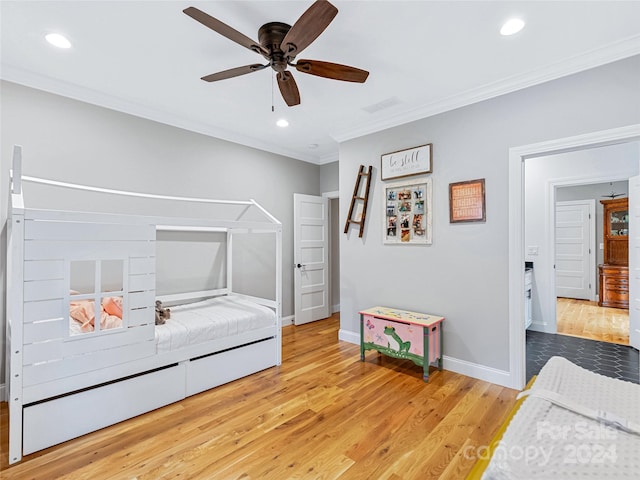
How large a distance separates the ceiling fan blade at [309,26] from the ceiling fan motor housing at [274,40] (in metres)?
0.07

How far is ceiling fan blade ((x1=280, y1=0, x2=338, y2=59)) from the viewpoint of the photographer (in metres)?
1.49

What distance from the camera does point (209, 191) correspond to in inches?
152

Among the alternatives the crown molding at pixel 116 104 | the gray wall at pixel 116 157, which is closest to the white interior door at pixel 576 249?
the gray wall at pixel 116 157

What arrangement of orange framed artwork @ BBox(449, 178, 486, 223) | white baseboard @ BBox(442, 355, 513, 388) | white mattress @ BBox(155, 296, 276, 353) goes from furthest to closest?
orange framed artwork @ BBox(449, 178, 486, 223)
white baseboard @ BBox(442, 355, 513, 388)
white mattress @ BBox(155, 296, 276, 353)

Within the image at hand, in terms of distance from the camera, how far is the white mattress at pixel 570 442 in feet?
2.57

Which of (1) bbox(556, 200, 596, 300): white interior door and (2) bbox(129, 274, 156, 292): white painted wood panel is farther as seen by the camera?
(1) bbox(556, 200, 596, 300): white interior door

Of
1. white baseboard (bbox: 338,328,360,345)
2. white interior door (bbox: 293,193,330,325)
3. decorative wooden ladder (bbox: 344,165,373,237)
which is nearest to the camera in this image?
decorative wooden ladder (bbox: 344,165,373,237)

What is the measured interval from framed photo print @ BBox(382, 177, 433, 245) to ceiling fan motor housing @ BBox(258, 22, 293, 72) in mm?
1906

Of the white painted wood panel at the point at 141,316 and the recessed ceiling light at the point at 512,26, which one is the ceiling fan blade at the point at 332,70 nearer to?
the recessed ceiling light at the point at 512,26

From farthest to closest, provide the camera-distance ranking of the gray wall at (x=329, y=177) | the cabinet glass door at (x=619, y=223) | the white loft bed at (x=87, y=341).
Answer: the cabinet glass door at (x=619, y=223) < the gray wall at (x=329, y=177) < the white loft bed at (x=87, y=341)

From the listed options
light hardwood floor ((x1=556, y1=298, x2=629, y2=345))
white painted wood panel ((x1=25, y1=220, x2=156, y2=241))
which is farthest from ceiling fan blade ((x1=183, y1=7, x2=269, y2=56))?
light hardwood floor ((x1=556, y1=298, x2=629, y2=345))

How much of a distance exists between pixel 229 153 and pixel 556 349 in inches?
181

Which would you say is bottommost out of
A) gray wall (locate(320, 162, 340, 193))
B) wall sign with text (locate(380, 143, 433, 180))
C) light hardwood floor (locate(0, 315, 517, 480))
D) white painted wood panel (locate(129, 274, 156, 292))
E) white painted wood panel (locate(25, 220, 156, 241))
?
light hardwood floor (locate(0, 315, 517, 480))

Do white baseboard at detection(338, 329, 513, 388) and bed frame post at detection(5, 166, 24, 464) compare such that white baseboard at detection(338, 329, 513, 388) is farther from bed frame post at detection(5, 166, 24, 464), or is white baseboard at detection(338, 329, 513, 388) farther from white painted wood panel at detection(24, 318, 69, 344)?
bed frame post at detection(5, 166, 24, 464)
